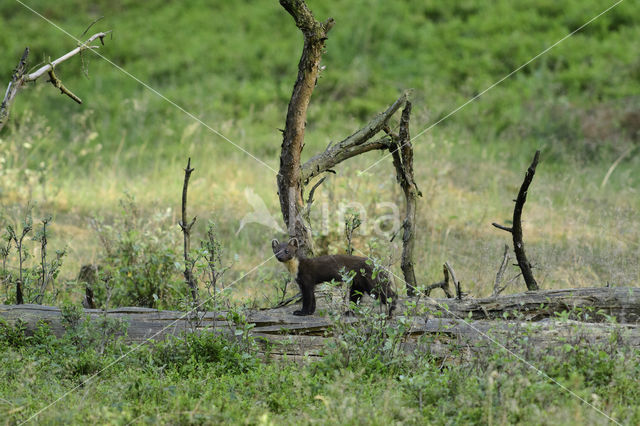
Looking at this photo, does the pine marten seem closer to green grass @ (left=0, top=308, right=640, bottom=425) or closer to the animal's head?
the animal's head

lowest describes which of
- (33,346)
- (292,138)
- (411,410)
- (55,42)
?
(411,410)

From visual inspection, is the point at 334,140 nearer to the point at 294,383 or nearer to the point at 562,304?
the point at 562,304

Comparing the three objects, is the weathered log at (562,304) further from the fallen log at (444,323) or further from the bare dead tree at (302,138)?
the bare dead tree at (302,138)

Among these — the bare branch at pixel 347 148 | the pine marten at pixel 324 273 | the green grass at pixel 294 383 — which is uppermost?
the bare branch at pixel 347 148

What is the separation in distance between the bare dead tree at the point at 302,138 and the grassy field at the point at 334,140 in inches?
23.1

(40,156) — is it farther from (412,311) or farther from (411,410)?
(411,410)

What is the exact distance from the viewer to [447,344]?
4.92 metres

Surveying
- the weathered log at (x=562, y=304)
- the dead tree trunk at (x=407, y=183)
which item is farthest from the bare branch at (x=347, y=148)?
the weathered log at (x=562, y=304)

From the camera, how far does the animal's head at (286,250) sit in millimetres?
5609

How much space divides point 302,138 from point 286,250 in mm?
986

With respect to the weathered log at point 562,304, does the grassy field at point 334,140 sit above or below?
above

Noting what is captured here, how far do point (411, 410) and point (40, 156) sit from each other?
33.2 feet

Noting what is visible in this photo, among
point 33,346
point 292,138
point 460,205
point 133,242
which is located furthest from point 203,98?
point 33,346

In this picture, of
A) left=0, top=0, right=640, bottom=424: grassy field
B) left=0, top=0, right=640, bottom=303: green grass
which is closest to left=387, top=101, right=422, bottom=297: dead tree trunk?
left=0, top=0, right=640, bottom=424: grassy field
